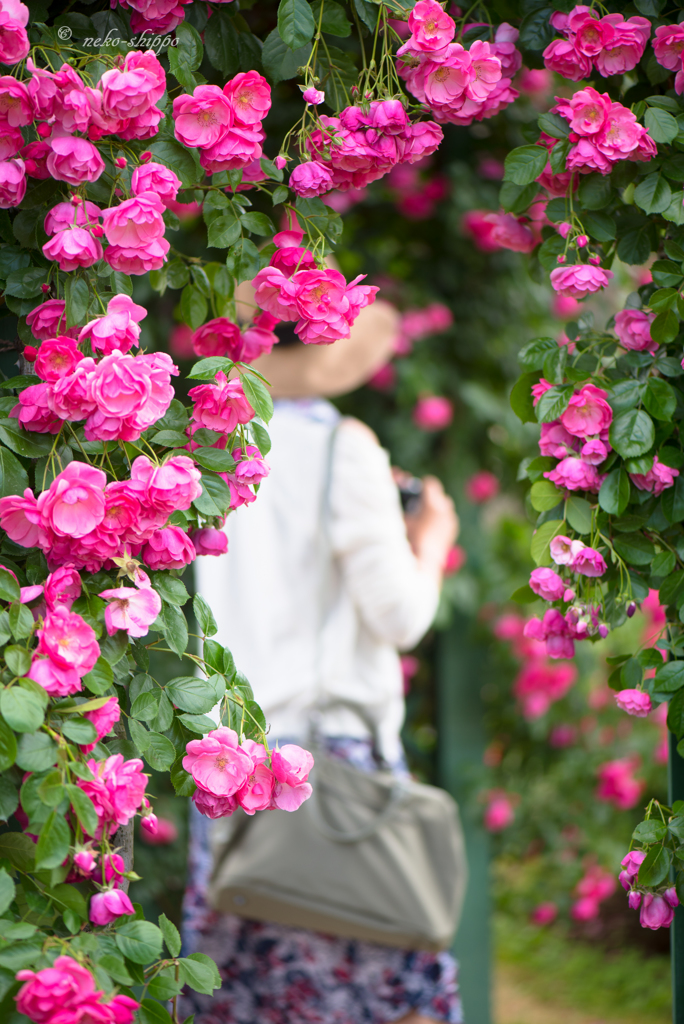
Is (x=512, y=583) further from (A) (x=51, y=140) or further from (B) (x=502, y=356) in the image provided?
(A) (x=51, y=140)

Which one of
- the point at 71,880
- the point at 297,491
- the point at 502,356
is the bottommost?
the point at 502,356

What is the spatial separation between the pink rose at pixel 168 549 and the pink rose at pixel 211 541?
0.07m

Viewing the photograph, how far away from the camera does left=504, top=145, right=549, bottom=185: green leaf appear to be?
3.74 ft

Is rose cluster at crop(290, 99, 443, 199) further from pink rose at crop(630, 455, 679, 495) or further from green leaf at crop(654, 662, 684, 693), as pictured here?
green leaf at crop(654, 662, 684, 693)

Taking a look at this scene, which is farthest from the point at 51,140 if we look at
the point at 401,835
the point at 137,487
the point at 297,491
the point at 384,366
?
the point at 384,366

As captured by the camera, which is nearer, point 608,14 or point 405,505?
point 608,14

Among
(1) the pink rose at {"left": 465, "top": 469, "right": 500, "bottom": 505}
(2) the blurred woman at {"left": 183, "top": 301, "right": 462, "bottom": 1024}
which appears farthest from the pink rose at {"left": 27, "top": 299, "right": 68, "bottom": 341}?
(1) the pink rose at {"left": 465, "top": 469, "right": 500, "bottom": 505}

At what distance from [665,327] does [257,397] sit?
474 millimetres

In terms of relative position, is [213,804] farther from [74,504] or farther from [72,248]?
[72,248]

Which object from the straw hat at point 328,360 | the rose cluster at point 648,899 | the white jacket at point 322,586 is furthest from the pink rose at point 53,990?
the straw hat at point 328,360

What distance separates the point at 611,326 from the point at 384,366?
1882mm

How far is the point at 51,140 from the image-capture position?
0.93 m

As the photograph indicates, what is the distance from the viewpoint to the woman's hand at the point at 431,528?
212 cm

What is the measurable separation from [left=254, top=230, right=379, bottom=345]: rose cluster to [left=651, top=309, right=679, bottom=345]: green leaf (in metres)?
0.32
